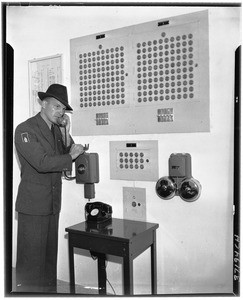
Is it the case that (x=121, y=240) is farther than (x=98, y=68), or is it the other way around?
(x=98, y=68)

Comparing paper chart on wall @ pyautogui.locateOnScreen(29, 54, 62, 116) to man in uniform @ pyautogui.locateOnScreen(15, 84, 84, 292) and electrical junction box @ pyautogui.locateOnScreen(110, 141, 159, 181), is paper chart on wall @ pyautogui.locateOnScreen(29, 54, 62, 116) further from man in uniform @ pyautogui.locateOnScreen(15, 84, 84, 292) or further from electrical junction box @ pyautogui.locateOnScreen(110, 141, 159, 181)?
electrical junction box @ pyautogui.locateOnScreen(110, 141, 159, 181)

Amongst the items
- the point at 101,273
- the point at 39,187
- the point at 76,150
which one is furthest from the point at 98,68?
the point at 101,273

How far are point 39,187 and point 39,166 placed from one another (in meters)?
0.21

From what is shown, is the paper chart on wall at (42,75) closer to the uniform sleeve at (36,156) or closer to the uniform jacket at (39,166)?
the uniform jacket at (39,166)

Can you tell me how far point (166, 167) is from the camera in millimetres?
2314

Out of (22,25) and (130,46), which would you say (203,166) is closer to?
(130,46)

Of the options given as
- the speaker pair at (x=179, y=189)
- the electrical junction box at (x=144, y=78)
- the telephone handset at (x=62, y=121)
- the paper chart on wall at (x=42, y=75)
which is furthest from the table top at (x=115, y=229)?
the paper chart on wall at (x=42, y=75)

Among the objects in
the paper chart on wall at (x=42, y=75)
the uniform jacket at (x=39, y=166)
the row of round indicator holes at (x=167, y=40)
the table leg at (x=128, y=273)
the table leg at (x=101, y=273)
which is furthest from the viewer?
the paper chart on wall at (x=42, y=75)

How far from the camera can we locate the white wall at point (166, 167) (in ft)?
6.83

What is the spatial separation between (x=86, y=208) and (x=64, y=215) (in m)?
0.41

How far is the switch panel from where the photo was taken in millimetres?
2416

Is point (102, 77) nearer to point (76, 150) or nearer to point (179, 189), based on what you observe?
point (76, 150)

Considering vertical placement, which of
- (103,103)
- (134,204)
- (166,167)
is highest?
(103,103)

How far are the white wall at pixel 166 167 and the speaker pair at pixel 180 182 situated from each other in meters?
0.06
